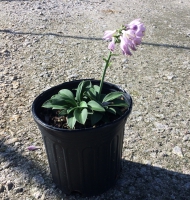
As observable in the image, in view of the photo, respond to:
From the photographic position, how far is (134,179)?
2287 millimetres

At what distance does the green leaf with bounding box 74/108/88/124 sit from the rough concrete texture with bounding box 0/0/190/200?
0.63 meters

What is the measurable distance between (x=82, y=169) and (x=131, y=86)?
163cm

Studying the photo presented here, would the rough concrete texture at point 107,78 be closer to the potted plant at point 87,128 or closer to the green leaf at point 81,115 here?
the potted plant at point 87,128

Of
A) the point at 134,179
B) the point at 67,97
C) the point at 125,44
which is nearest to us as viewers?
the point at 125,44

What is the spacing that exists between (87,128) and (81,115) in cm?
13

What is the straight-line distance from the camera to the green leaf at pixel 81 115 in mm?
1824

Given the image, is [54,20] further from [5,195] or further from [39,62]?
[5,195]

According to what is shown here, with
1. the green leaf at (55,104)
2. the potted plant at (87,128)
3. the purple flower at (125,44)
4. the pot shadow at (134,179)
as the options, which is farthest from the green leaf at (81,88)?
the pot shadow at (134,179)

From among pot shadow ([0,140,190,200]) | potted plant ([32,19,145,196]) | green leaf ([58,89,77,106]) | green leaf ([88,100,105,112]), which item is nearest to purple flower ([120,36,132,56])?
potted plant ([32,19,145,196])

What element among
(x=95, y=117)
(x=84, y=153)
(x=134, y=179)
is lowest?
(x=134, y=179)

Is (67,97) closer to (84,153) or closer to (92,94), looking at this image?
(92,94)

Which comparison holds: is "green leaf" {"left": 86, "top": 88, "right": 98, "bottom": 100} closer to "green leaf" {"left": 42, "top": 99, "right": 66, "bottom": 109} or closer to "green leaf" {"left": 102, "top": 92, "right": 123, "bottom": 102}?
"green leaf" {"left": 102, "top": 92, "right": 123, "bottom": 102}

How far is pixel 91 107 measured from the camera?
6.23ft

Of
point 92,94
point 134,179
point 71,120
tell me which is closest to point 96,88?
point 92,94
